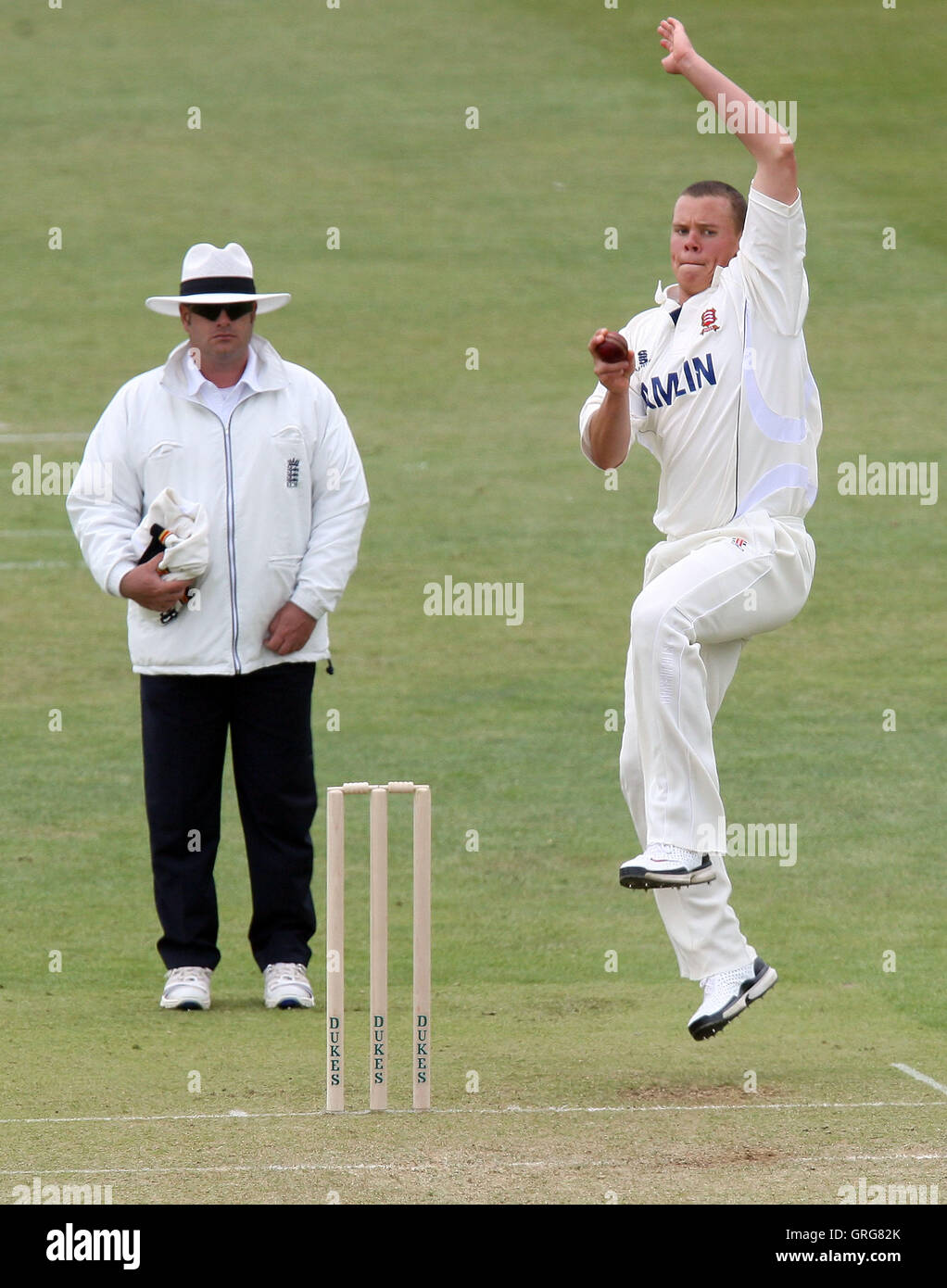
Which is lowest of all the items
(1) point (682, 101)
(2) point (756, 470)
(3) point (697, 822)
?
(3) point (697, 822)

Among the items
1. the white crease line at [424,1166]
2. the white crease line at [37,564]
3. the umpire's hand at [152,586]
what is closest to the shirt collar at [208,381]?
the umpire's hand at [152,586]

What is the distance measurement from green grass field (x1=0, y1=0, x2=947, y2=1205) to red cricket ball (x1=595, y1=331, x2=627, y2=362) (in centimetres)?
211

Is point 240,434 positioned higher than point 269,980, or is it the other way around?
point 240,434

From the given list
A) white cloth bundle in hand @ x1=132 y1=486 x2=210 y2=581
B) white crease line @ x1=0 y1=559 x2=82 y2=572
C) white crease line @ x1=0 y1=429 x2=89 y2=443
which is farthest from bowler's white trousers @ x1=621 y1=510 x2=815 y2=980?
white crease line @ x1=0 y1=429 x2=89 y2=443

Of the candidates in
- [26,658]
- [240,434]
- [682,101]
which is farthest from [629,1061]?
[682,101]

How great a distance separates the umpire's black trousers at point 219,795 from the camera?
764cm

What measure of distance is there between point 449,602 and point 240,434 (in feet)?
22.0

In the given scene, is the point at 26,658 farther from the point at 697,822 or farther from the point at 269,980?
the point at 697,822

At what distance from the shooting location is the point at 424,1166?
217 inches

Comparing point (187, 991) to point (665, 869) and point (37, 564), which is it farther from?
point (37, 564)

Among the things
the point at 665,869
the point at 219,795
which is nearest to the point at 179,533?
the point at 219,795

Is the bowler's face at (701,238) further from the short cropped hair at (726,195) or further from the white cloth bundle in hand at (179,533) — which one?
the white cloth bundle in hand at (179,533)

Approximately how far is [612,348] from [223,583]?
198 centimetres

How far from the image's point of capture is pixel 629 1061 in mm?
6883
